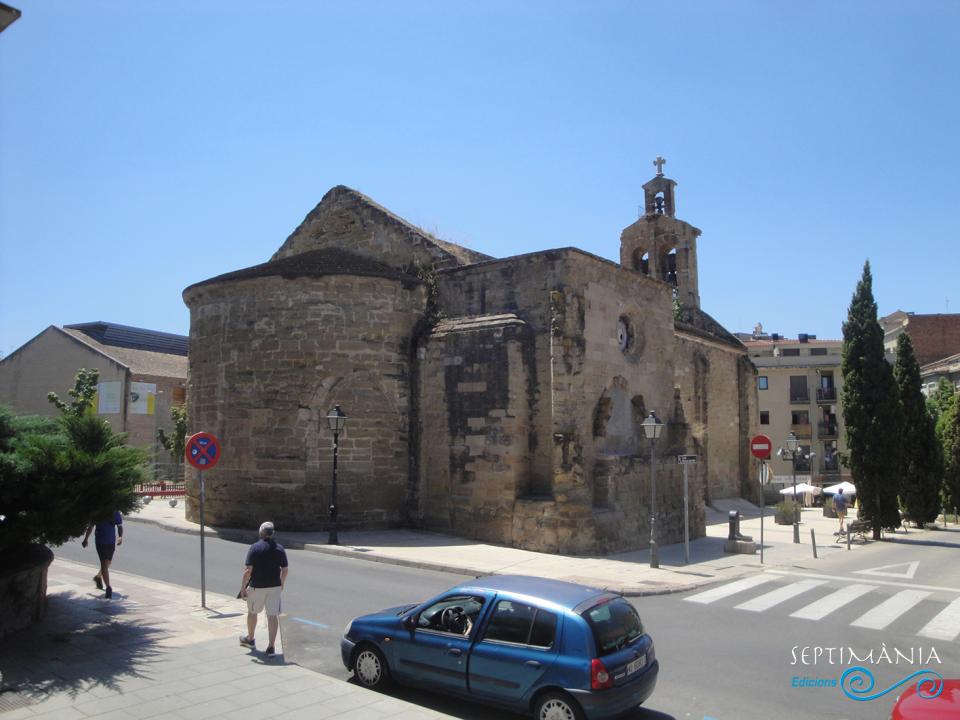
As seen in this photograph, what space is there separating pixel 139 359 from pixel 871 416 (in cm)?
4277

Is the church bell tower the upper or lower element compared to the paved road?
upper

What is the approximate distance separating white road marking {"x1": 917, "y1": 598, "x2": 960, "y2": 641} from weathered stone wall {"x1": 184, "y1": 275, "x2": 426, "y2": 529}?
11.7 metres

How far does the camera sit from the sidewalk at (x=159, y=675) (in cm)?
568

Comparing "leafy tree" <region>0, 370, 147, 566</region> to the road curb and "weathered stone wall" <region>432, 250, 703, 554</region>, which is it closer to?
the road curb

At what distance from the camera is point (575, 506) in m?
15.1

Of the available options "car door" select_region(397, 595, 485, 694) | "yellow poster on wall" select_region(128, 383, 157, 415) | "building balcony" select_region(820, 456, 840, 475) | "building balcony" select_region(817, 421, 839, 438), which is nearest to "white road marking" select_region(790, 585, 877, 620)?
"car door" select_region(397, 595, 485, 694)

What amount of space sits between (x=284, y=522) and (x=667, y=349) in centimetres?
1198

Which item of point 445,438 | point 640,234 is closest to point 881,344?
point 640,234

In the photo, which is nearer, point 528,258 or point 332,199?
point 528,258

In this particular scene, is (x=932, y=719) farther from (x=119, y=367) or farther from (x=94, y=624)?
(x=119, y=367)

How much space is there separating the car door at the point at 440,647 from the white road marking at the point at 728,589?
20.0ft

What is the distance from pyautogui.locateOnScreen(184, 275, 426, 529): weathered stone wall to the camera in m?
17.1

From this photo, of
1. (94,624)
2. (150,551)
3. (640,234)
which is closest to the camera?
(94,624)

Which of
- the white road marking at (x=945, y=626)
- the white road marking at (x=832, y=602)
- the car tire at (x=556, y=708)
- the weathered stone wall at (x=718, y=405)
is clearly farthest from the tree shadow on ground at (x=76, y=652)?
the weathered stone wall at (x=718, y=405)
